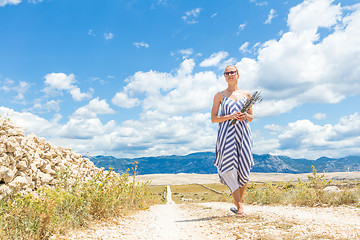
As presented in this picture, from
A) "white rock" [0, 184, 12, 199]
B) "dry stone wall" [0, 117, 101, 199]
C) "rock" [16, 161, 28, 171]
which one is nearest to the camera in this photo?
"white rock" [0, 184, 12, 199]

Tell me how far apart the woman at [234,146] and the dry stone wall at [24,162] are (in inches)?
148

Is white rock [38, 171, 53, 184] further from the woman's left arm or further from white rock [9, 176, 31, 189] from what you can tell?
the woman's left arm

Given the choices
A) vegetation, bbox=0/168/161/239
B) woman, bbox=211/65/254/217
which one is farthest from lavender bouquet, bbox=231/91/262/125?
vegetation, bbox=0/168/161/239

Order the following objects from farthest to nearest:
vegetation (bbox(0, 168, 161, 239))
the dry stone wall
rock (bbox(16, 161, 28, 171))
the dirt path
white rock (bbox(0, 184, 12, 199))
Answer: rock (bbox(16, 161, 28, 171)), the dry stone wall, white rock (bbox(0, 184, 12, 199)), vegetation (bbox(0, 168, 161, 239)), the dirt path

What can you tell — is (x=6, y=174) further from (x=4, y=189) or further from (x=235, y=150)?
(x=235, y=150)

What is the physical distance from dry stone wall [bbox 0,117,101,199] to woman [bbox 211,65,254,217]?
376 centimetres

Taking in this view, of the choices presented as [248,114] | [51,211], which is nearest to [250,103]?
[248,114]

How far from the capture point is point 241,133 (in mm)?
6367

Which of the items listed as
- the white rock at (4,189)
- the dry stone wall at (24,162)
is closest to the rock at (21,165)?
the dry stone wall at (24,162)

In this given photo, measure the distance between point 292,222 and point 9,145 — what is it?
22.3 ft

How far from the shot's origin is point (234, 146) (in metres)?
6.29

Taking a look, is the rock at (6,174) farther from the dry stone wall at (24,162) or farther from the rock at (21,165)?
the rock at (21,165)

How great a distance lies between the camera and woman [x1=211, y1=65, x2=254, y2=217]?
6.24 meters

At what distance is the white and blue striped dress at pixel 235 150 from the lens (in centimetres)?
628
